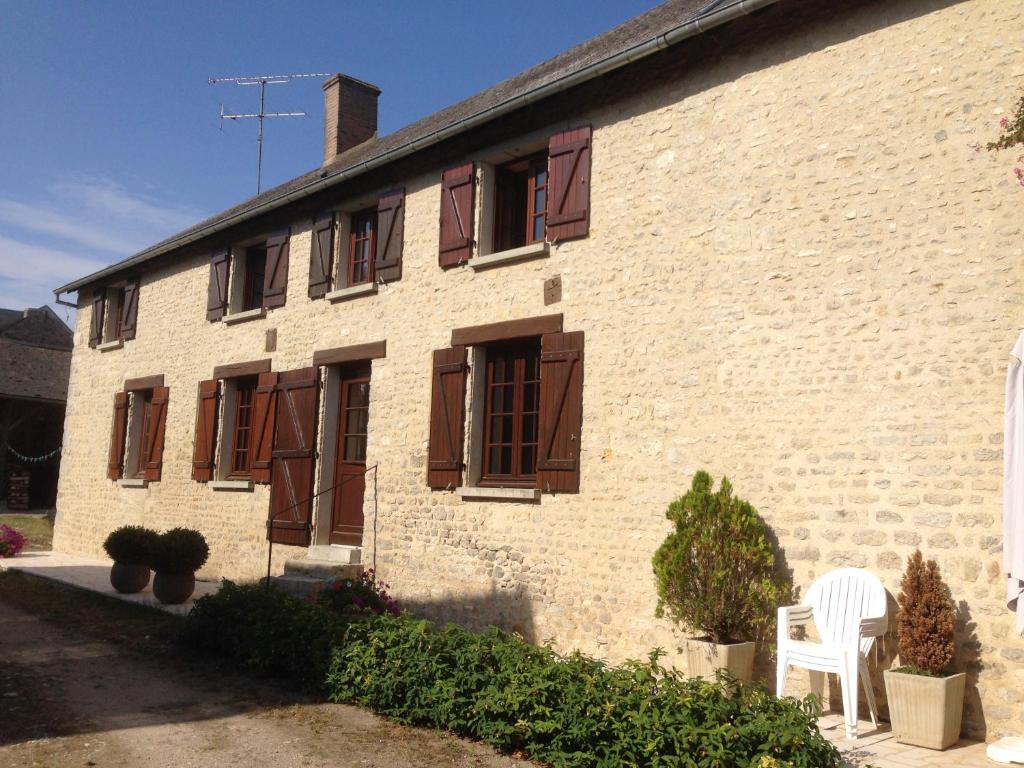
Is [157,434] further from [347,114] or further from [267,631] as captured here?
[267,631]

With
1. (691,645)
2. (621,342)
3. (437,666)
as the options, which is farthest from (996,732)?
(621,342)

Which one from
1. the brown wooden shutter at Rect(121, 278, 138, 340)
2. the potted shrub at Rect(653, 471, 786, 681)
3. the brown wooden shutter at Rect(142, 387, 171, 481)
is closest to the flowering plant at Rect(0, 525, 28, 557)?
the brown wooden shutter at Rect(142, 387, 171, 481)

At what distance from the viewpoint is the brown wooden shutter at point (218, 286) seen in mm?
12477

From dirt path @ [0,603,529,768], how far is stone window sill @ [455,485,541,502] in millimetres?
2614

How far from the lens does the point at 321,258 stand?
35.4ft

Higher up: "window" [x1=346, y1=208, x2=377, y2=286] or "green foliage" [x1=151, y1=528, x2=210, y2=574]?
"window" [x1=346, y1=208, x2=377, y2=286]

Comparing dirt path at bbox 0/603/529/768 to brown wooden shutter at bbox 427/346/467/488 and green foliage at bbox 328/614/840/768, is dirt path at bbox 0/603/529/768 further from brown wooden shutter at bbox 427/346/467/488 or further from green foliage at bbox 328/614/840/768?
brown wooden shutter at bbox 427/346/467/488

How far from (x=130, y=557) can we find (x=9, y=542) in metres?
5.73

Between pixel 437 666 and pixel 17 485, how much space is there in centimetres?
2087

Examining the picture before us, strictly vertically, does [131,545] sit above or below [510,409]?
below

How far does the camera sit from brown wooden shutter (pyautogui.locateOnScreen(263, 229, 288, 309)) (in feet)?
37.3

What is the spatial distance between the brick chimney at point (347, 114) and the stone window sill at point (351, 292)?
4.99 meters

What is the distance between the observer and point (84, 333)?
636 inches

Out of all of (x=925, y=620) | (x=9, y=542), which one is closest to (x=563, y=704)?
(x=925, y=620)
